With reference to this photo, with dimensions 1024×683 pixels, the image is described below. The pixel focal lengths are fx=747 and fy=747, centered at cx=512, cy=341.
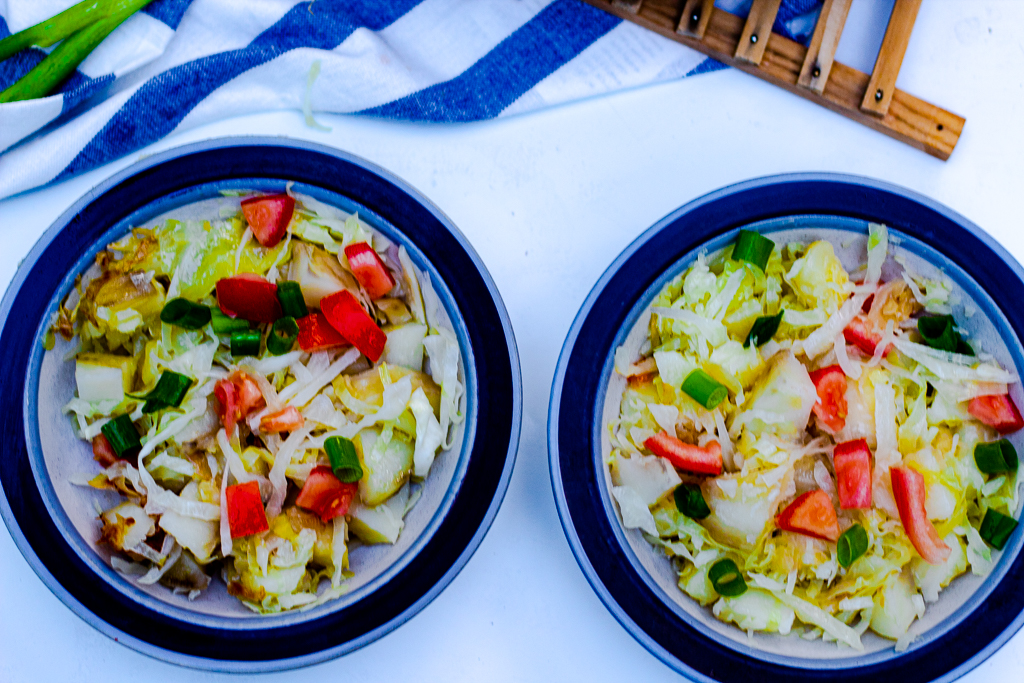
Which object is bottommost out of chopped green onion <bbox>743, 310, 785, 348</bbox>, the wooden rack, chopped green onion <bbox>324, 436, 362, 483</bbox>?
chopped green onion <bbox>324, 436, 362, 483</bbox>

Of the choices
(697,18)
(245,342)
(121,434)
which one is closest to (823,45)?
(697,18)

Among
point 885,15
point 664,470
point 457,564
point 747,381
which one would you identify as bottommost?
point 457,564

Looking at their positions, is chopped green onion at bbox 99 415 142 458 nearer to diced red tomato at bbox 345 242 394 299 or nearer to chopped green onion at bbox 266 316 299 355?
chopped green onion at bbox 266 316 299 355

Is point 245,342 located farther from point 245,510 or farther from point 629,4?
point 629,4

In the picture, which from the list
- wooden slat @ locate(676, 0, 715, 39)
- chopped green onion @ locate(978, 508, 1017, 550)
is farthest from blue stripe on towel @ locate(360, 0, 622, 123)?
chopped green onion @ locate(978, 508, 1017, 550)

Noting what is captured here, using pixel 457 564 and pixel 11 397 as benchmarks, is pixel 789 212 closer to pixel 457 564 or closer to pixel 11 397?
pixel 457 564

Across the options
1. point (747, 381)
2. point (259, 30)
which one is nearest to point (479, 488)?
point (747, 381)
